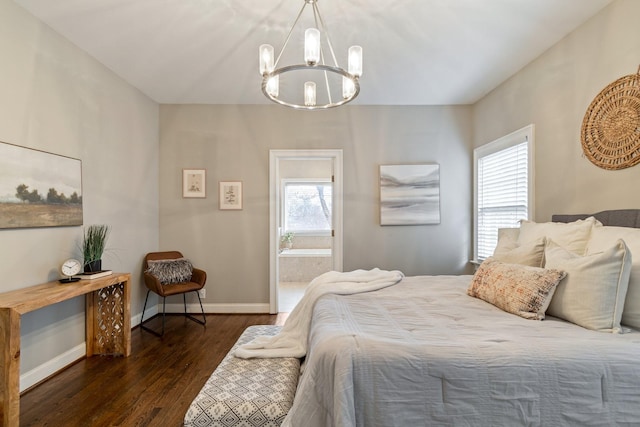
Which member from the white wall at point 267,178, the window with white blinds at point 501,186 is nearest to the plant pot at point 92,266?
the white wall at point 267,178

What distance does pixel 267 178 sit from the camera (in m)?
4.16

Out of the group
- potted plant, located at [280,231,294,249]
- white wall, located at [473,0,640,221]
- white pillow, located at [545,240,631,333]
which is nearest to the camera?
white pillow, located at [545,240,631,333]

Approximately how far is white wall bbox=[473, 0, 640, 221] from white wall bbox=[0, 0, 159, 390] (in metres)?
4.13

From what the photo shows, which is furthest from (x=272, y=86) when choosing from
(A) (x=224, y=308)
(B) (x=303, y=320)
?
(A) (x=224, y=308)

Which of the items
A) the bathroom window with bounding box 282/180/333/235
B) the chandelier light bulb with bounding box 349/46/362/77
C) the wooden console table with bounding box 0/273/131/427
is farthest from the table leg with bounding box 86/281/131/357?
the bathroom window with bounding box 282/180/333/235

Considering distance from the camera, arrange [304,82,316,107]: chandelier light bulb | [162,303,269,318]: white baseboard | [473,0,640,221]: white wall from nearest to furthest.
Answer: [473,0,640,221]: white wall
[304,82,316,107]: chandelier light bulb
[162,303,269,318]: white baseboard

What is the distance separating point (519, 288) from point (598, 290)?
0.33 metres

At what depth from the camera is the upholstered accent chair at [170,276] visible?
3.46 metres

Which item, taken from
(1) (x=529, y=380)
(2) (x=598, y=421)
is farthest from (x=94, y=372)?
(2) (x=598, y=421)

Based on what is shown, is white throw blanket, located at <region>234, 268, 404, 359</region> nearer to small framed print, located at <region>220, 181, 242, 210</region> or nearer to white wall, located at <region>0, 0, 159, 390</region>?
white wall, located at <region>0, 0, 159, 390</region>

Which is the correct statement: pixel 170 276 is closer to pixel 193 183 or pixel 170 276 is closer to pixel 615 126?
pixel 193 183

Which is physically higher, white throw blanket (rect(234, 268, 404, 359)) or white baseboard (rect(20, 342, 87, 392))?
white throw blanket (rect(234, 268, 404, 359))

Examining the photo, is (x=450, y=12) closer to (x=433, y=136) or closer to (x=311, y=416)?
(x=433, y=136)

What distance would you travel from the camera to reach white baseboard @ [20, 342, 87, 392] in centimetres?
230
